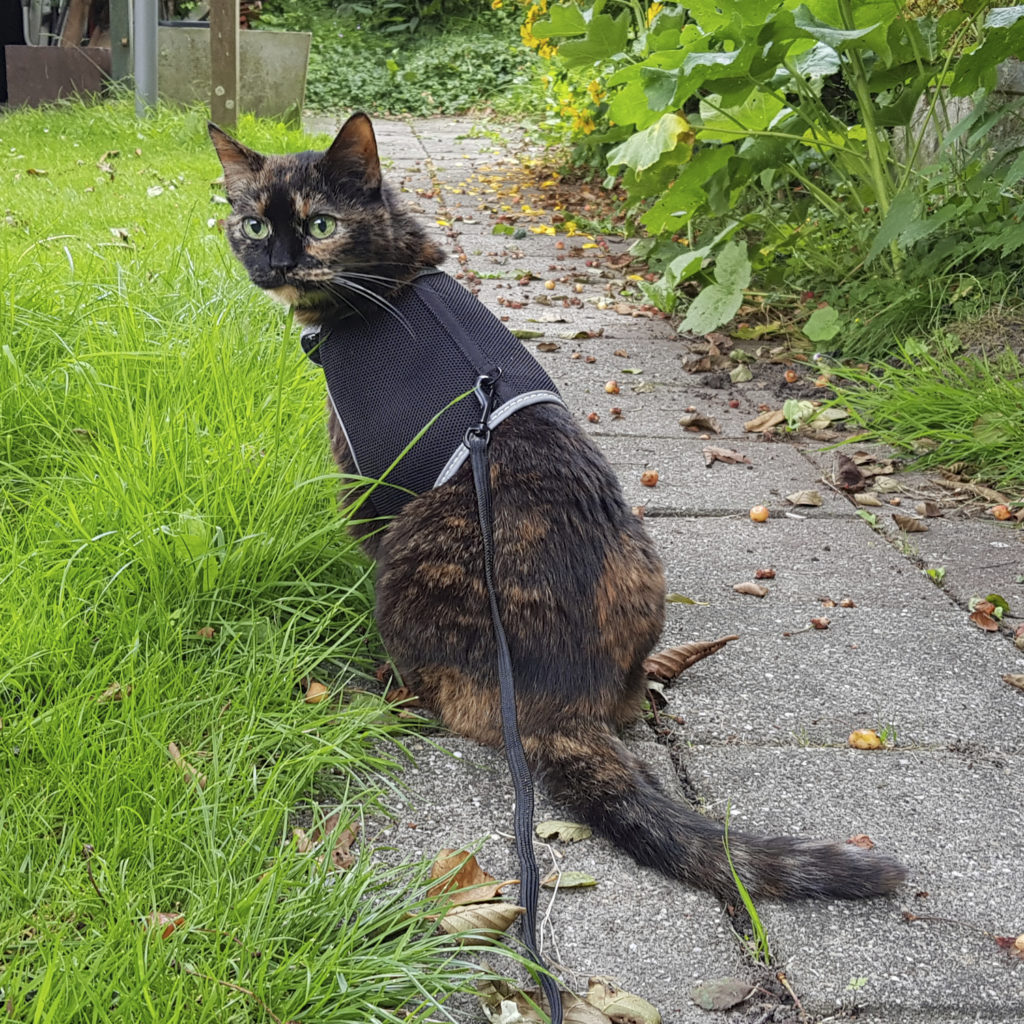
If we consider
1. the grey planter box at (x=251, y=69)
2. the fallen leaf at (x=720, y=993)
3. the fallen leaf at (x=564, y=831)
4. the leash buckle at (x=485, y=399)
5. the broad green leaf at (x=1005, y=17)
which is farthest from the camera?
the grey planter box at (x=251, y=69)

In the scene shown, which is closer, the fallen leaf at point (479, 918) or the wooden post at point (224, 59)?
the fallen leaf at point (479, 918)

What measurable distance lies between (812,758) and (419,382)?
1.15m

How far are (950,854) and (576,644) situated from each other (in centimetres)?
77

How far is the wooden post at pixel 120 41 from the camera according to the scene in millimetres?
9906

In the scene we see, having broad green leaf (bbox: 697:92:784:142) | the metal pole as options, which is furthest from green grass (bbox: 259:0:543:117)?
broad green leaf (bbox: 697:92:784:142)

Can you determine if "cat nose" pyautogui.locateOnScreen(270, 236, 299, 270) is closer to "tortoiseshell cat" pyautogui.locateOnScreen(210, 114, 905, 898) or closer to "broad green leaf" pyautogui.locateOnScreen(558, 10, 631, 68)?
"tortoiseshell cat" pyautogui.locateOnScreen(210, 114, 905, 898)

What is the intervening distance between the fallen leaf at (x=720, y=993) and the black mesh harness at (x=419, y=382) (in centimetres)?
109

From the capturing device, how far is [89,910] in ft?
4.90

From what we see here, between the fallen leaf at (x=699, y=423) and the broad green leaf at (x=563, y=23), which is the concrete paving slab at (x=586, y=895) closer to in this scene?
the fallen leaf at (x=699, y=423)

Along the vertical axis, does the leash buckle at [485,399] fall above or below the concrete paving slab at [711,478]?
above

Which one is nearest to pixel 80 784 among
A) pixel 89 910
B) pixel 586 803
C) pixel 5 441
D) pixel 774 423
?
pixel 89 910

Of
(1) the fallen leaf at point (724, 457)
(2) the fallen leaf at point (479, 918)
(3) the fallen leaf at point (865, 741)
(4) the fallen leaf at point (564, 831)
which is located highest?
(2) the fallen leaf at point (479, 918)

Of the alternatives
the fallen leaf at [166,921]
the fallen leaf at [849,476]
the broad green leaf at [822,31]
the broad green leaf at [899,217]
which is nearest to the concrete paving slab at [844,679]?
the fallen leaf at [849,476]

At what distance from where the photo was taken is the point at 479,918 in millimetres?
1616
